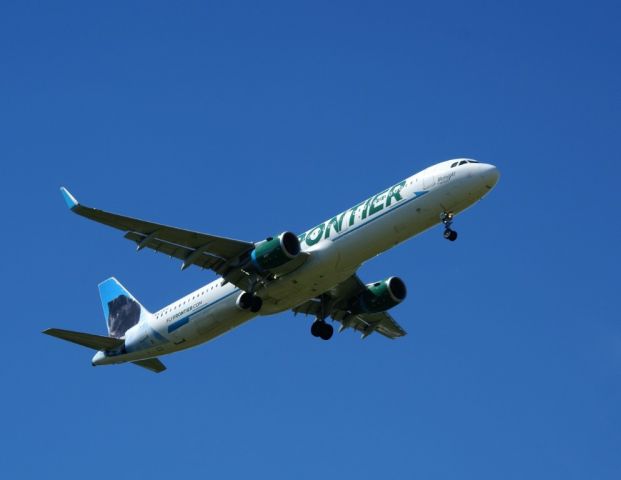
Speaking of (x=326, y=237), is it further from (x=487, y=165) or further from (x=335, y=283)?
(x=487, y=165)

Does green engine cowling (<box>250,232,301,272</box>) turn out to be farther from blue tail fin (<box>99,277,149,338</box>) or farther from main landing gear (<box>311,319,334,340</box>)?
blue tail fin (<box>99,277,149,338</box>)

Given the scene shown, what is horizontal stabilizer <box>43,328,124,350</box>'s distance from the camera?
51681 mm

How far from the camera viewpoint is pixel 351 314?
54.9 metres

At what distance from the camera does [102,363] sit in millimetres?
54594

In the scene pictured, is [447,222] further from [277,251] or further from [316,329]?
[316,329]

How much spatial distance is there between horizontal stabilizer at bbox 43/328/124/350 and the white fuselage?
472 centimetres

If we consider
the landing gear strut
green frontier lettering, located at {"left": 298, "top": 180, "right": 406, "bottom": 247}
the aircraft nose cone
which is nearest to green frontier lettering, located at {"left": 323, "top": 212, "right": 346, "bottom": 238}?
green frontier lettering, located at {"left": 298, "top": 180, "right": 406, "bottom": 247}

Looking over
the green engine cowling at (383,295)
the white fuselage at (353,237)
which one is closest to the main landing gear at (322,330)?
the green engine cowling at (383,295)

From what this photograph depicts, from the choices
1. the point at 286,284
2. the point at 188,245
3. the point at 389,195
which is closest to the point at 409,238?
the point at 389,195

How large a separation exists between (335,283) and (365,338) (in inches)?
381

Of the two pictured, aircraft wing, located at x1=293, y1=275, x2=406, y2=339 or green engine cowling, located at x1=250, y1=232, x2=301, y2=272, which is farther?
aircraft wing, located at x1=293, y1=275, x2=406, y2=339

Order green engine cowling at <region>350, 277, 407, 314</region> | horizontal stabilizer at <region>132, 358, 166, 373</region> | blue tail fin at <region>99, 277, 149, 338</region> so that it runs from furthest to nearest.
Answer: blue tail fin at <region>99, 277, 149, 338</region> → horizontal stabilizer at <region>132, 358, 166, 373</region> → green engine cowling at <region>350, 277, 407, 314</region>

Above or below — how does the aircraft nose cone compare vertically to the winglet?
above

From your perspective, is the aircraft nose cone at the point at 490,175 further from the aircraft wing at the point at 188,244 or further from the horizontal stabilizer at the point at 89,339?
the horizontal stabilizer at the point at 89,339
